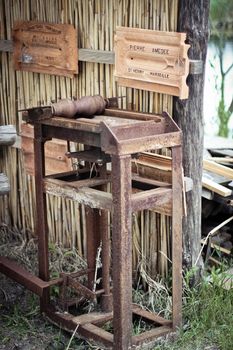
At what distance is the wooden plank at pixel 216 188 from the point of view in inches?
204

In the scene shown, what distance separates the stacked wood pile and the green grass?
38 cm

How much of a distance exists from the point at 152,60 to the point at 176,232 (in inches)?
47.4

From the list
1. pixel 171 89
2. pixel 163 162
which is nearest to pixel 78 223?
pixel 163 162

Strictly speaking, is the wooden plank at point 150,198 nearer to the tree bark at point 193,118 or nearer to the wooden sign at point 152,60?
the tree bark at point 193,118

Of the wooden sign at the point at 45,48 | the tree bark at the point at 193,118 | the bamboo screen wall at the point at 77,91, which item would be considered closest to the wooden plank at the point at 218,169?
the tree bark at the point at 193,118

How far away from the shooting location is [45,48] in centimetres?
541

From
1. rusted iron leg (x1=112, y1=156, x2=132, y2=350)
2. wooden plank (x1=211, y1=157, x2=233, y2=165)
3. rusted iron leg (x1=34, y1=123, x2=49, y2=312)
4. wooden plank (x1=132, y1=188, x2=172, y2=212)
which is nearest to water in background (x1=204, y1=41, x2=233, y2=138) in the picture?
wooden plank (x1=211, y1=157, x2=233, y2=165)

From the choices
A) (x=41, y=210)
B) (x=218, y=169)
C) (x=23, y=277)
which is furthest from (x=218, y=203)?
(x=23, y=277)

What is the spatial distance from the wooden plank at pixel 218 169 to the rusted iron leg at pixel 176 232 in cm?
124

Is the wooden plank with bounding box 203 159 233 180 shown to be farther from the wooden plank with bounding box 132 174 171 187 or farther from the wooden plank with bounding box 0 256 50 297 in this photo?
the wooden plank with bounding box 0 256 50 297

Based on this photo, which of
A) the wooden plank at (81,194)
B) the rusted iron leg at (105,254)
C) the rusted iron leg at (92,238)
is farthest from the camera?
the rusted iron leg at (92,238)

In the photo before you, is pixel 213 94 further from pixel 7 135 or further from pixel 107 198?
pixel 107 198

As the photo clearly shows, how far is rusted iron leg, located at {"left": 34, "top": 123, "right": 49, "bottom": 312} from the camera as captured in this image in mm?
4593

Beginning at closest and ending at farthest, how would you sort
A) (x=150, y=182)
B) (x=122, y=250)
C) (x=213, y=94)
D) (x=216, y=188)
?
(x=122, y=250)
(x=150, y=182)
(x=216, y=188)
(x=213, y=94)
